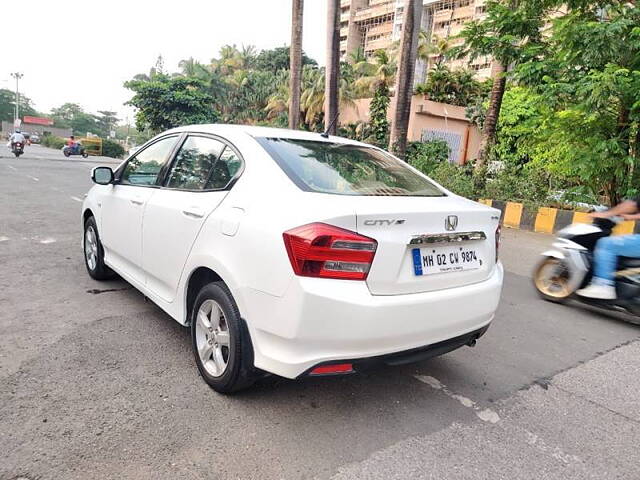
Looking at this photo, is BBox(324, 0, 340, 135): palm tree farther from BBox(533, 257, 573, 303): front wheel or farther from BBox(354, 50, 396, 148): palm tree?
BBox(533, 257, 573, 303): front wheel

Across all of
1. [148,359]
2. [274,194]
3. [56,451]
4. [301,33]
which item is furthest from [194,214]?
[301,33]

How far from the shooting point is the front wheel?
16.9 ft

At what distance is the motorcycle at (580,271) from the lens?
4.58 m

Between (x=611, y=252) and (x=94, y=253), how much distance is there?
5.04 metres

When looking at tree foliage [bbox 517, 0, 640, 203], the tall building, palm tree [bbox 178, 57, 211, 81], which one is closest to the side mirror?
tree foliage [bbox 517, 0, 640, 203]

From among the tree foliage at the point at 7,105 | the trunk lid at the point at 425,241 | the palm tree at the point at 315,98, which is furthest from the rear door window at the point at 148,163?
the tree foliage at the point at 7,105

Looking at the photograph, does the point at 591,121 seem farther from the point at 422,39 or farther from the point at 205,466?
the point at 422,39

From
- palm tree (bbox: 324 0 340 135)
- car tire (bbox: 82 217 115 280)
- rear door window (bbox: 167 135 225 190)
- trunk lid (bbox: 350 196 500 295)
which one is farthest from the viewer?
palm tree (bbox: 324 0 340 135)

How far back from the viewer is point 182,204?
3066 mm

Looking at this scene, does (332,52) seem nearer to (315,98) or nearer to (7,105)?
(315,98)

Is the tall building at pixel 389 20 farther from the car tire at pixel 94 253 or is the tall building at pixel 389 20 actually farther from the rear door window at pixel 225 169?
the rear door window at pixel 225 169

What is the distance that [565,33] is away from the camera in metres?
9.19

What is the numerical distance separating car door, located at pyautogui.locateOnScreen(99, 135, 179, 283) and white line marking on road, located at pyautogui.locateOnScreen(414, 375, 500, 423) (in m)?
2.18

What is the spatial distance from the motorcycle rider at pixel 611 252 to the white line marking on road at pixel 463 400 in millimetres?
2618
